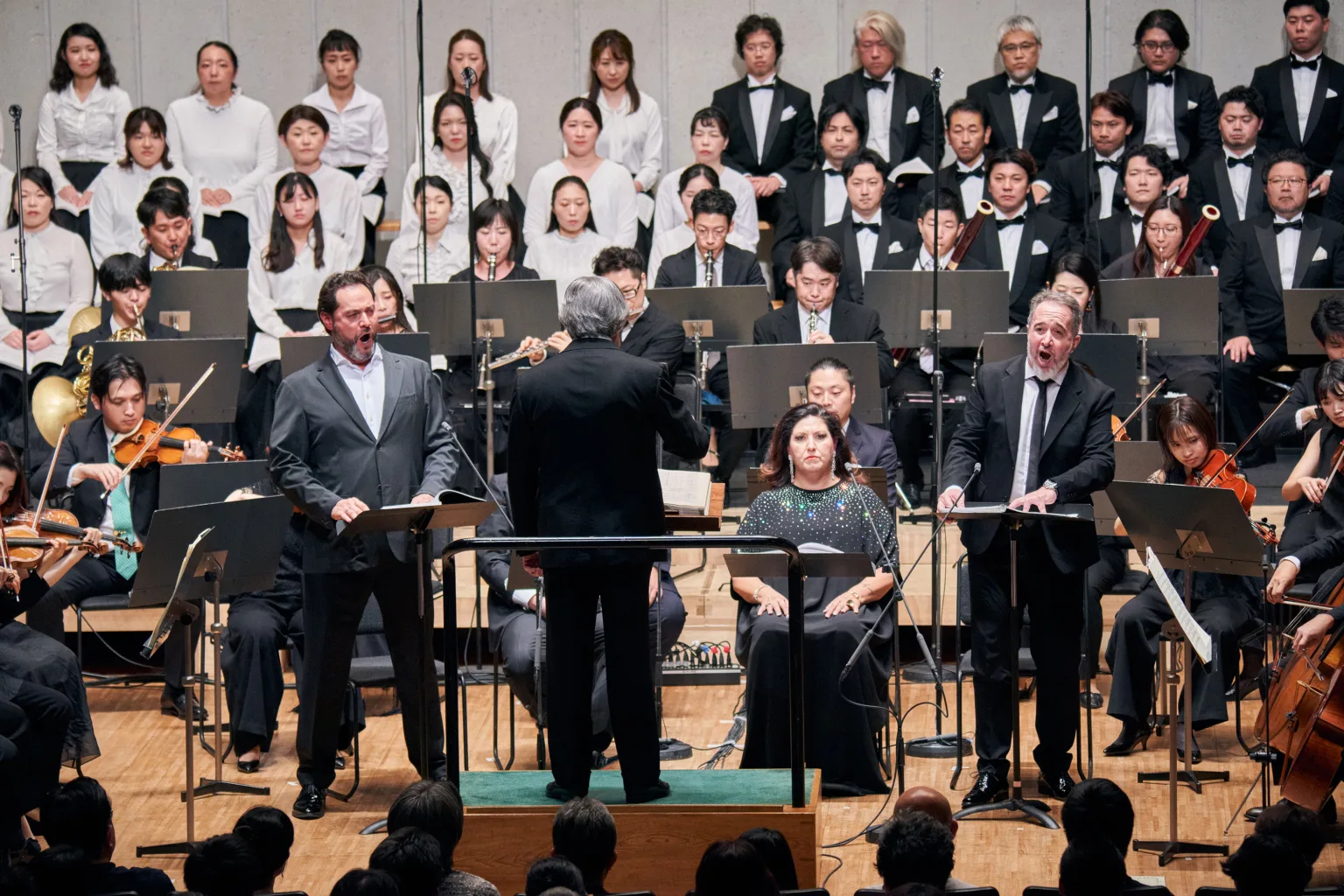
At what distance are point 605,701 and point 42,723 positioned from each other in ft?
5.24

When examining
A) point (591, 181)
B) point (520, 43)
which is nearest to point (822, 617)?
point (591, 181)

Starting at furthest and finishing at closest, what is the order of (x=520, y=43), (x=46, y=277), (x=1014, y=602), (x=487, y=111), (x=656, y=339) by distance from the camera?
1. (x=520, y=43)
2. (x=487, y=111)
3. (x=46, y=277)
4. (x=656, y=339)
5. (x=1014, y=602)

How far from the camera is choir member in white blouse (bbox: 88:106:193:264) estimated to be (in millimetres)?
8359

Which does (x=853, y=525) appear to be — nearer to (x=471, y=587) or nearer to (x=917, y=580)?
(x=917, y=580)

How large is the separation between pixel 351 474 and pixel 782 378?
204 centimetres

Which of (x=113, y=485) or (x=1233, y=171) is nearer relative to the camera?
(x=113, y=485)

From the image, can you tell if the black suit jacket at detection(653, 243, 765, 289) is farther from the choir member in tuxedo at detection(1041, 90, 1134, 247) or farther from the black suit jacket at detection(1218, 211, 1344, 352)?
the black suit jacket at detection(1218, 211, 1344, 352)

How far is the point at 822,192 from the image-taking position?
828 centimetres

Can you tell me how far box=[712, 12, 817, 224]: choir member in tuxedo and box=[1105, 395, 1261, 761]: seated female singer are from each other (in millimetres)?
3483

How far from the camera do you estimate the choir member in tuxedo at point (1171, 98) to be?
845 centimetres

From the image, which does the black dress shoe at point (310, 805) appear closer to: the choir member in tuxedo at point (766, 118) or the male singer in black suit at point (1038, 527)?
the male singer in black suit at point (1038, 527)

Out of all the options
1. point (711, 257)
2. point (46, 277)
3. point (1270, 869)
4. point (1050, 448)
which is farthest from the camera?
point (46, 277)

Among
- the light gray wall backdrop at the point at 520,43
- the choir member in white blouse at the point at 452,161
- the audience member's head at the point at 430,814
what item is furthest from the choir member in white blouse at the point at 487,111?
the audience member's head at the point at 430,814

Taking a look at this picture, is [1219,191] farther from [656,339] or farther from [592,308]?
[592,308]
